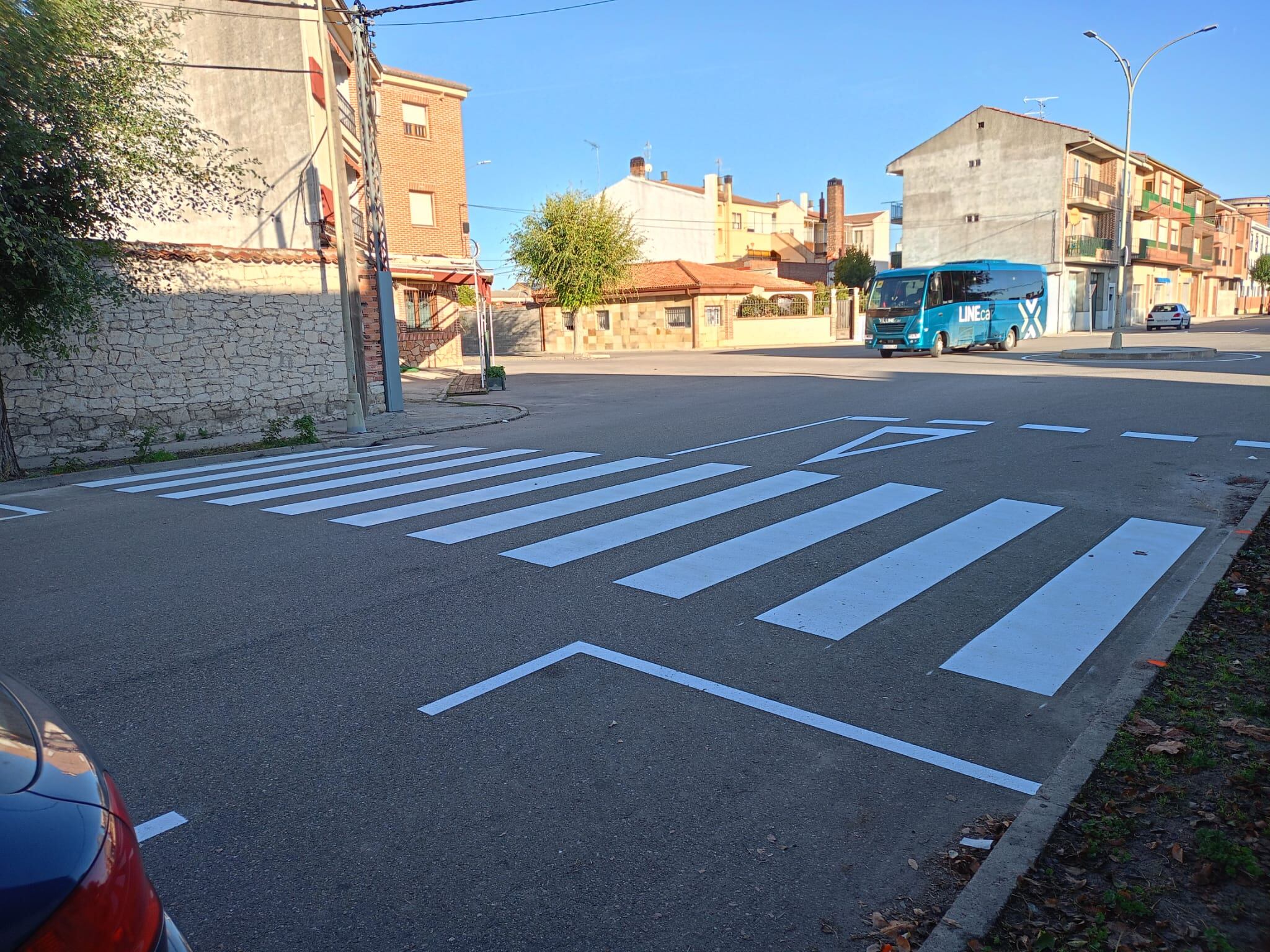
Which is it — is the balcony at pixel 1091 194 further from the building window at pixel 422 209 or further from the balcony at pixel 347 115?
the balcony at pixel 347 115

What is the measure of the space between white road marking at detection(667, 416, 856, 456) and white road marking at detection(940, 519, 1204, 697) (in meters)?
5.70

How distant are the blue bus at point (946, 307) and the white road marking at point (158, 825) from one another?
31015 millimetres

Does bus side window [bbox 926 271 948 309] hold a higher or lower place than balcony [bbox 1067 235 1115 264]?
lower

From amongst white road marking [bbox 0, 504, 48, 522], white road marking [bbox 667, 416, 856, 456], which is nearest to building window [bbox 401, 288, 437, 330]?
white road marking [bbox 667, 416, 856, 456]

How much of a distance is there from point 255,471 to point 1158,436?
466 inches

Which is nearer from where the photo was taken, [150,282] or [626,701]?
[626,701]

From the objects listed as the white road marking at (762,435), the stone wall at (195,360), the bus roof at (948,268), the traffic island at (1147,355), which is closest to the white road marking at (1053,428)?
the white road marking at (762,435)

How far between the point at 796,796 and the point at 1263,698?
2.27m

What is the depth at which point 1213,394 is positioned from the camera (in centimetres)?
1659

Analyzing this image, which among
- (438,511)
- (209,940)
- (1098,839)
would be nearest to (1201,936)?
(1098,839)

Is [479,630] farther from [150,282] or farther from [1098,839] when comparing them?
[150,282]

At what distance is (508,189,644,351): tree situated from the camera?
4334 cm

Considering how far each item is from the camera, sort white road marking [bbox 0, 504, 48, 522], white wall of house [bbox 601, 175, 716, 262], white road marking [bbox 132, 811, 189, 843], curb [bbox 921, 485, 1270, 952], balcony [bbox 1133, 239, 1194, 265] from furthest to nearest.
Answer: white wall of house [bbox 601, 175, 716, 262] < balcony [bbox 1133, 239, 1194, 265] < white road marking [bbox 0, 504, 48, 522] < white road marking [bbox 132, 811, 189, 843] < curb [bbox 921, 485, 1270, 952]

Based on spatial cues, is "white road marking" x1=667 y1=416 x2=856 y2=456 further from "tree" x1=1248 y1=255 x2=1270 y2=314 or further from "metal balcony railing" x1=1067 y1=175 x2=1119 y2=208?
"tree" x1=1248 y1=255 x2=1270 y2=314
